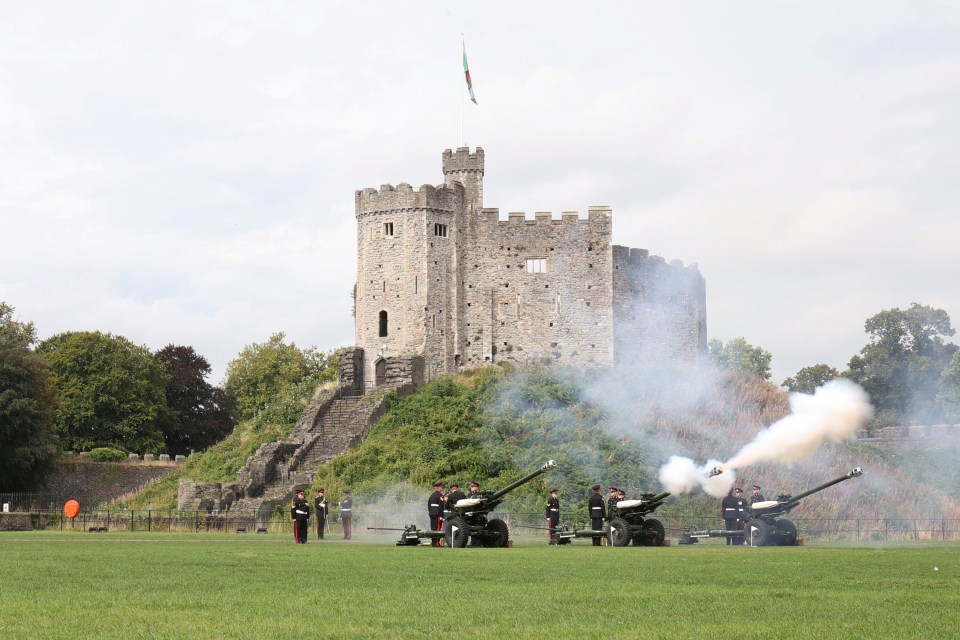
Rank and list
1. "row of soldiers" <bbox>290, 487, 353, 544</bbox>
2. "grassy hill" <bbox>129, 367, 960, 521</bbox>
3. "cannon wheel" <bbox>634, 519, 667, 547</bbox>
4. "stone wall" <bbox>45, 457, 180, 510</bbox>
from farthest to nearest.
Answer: "stone wall" <bbox>45, 457, 180, 510</bbox>, "grassy hill" <bbox>129, 367, 960, 521</bbox>, "row of soldiers" <bbox>290, 487, 353, 544</bbox>, "cannon wheel" <bbox>634, 519, 667, 547</bbox>

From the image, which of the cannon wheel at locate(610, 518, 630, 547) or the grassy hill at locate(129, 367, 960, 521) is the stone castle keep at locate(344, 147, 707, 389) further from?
the cannon wheel at locate(610, 518, 630, 547)

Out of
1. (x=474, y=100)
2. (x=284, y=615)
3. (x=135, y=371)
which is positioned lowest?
(x=284, y=615)

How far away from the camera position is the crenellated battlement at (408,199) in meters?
65.7

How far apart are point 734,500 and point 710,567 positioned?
13545 millimetres

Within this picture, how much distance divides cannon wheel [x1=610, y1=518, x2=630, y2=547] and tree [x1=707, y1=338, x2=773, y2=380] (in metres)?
73.7

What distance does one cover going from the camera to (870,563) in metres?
21.3

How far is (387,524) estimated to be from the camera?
1699 inches

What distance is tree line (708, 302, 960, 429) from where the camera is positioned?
8025 cm

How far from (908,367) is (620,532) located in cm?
6313

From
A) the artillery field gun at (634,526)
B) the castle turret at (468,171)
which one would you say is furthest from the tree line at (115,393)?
the artillery field gun at (634,526)

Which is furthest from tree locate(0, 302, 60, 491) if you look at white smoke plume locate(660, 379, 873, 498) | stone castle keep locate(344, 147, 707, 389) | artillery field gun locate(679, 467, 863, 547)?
artillery field gun locate(679, 467, 863, 547)

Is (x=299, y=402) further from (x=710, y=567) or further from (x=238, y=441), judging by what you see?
(x=710, y=567)

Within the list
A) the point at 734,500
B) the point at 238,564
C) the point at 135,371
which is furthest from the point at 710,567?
the point at 135,371

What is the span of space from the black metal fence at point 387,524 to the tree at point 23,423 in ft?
54.6
